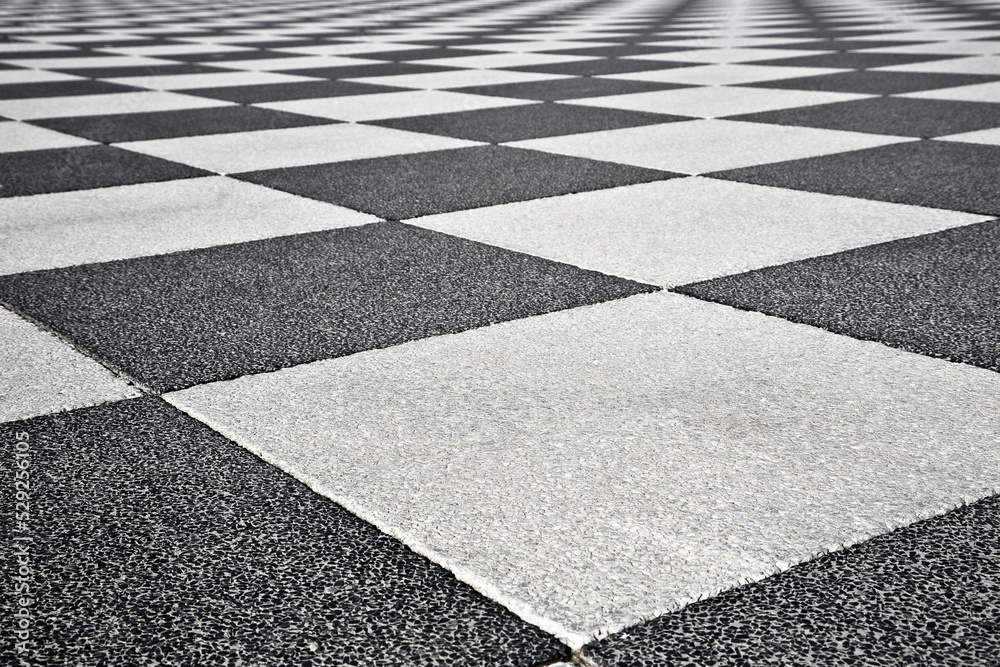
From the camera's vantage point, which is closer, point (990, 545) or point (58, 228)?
point (990, 545)

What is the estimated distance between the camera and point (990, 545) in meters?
1.22

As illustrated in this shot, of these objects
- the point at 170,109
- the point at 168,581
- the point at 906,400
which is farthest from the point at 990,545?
the point at 170,109

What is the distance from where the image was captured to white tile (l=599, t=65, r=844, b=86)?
18.9ft

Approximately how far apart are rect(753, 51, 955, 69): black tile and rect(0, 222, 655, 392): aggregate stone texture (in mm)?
4460

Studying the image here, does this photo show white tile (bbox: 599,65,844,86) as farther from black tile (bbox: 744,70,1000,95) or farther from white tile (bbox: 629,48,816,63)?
white tile (bbox: 629,48,816,63)

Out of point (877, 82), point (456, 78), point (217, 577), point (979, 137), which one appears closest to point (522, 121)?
point (456, 78)

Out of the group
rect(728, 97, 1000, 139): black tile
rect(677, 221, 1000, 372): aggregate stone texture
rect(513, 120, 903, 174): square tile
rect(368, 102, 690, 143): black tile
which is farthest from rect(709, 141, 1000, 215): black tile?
rect(368, 102, 690, 143): black tile

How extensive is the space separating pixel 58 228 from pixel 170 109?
2.44 metres

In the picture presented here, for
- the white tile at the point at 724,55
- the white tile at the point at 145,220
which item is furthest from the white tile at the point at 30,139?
the white tile at the point at 724,55

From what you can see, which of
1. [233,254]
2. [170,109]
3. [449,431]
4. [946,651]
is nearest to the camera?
[946,651]

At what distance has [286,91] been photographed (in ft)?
18.7

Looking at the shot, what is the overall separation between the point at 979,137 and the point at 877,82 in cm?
171

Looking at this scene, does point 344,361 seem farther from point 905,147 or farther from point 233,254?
point 905,147

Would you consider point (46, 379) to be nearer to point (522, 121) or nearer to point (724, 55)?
point (522, 121)
